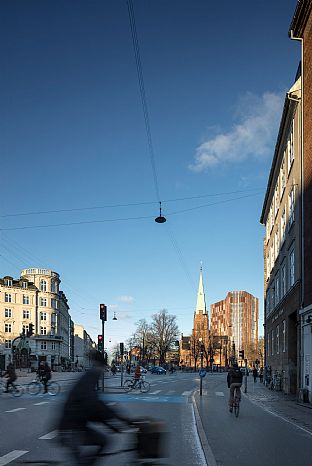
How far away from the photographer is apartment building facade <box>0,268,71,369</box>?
3954 inches

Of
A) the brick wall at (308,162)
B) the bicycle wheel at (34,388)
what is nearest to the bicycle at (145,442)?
the brick wall at (308,162)

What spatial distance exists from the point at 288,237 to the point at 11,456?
90.4ft

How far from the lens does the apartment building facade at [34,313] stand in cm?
10044

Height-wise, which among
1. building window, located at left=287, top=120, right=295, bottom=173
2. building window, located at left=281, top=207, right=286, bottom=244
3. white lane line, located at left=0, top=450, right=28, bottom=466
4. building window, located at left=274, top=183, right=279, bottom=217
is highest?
building window, located at left=287, top=120, right=295, bottom=173

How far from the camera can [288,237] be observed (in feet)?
113

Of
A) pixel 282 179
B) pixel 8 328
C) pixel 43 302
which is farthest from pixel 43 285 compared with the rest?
pixel 282 179

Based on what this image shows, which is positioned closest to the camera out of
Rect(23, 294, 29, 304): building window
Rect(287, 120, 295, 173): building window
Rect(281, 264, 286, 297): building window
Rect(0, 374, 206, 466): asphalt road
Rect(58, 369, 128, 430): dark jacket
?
Rect(58, 369, 128, 430): dark jacket

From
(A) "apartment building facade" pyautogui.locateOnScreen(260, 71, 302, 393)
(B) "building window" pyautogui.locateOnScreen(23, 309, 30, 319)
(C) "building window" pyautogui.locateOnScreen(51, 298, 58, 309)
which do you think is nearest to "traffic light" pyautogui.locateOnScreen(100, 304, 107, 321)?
(A) "apartment building facade" pyautogui.locateOnScreen(260, 71, 302, 393)

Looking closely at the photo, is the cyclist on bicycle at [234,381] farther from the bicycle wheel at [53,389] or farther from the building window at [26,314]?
the building window at [26,314]

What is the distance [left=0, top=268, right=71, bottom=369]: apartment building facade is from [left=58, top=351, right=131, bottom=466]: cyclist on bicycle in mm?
92861

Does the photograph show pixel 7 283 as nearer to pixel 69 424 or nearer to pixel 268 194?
pixel 268 194

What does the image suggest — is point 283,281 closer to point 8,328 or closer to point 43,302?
point 8,328

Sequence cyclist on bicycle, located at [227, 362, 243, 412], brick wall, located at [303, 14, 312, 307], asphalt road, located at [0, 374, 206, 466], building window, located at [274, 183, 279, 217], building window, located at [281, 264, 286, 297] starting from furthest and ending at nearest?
building window, located at [274, 183, 279, 217] → building window, located at [281, 264, 286, 297] → brick wall, located at [303, 14, 312, 307] → cyclist on bicycle, located at [227, 362, 243, 412] → asphalt road, located at [0, 374, 206, 466]

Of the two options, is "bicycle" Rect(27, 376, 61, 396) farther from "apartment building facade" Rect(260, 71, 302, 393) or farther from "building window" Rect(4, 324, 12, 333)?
"building window" Rect(4, 324, 12, 333)
